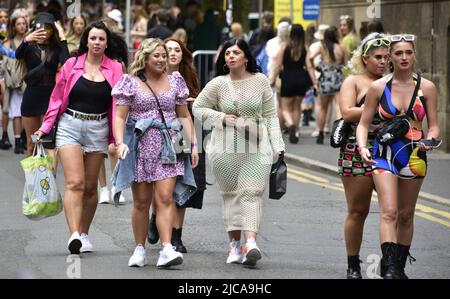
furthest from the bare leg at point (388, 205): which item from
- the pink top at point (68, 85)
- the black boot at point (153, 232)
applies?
the black boot at point (153, 232)

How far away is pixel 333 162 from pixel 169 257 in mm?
8641

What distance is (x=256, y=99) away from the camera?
10.4 metres

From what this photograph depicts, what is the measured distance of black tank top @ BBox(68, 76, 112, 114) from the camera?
1073 centimetres

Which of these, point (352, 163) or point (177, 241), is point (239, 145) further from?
point (352, 163)

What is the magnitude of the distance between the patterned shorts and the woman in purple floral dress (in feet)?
4.59

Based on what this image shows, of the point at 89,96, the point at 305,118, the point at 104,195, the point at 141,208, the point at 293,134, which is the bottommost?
the point at 305,118

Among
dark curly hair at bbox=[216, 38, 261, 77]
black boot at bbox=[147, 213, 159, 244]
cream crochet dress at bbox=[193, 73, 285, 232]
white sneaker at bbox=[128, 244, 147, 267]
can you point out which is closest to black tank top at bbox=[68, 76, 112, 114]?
cream crochet dress at bbox=[193, 73, 285, 232]

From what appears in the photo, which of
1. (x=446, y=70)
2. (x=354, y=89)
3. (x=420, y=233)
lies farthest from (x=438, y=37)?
(x=354, y=89)

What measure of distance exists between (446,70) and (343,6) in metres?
4.92

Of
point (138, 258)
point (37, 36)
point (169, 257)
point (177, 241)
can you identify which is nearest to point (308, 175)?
point (37, 36)

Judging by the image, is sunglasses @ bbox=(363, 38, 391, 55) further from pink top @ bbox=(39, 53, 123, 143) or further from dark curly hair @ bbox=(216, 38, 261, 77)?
pink top @ bbox=(39, 53, 123, 143)

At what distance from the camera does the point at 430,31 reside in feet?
66.3

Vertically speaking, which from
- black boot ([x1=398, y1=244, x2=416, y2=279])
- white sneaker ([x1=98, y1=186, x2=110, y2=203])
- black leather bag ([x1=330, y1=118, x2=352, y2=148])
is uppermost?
black leather bag ([x1=330, y1=118, x2=352, y2=148])
